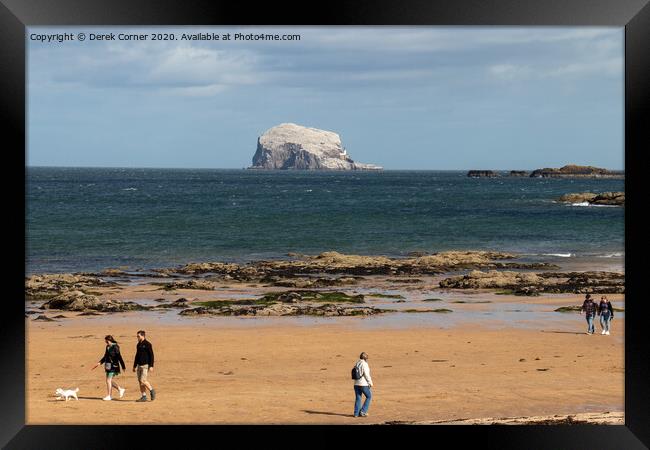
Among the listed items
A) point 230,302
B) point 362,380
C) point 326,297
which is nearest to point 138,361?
point 362,380

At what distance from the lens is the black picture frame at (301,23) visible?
47.5 ft

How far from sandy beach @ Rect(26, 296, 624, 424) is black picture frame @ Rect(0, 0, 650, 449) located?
13.3 ft

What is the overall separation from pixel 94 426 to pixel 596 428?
324 inches

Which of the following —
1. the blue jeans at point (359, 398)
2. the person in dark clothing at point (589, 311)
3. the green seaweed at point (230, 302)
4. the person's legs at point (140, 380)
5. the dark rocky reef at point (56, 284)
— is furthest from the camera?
the dark rocky reef at point (56, 284)

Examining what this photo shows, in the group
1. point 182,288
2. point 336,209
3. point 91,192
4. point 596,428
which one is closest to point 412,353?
point 596,428

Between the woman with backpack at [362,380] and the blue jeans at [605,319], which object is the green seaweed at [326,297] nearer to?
the blue jeans at [605,319]

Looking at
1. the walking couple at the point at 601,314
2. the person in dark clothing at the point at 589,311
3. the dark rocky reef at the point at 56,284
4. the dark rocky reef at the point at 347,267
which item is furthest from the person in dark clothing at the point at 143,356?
the dark rocky reef at the point at 347,267

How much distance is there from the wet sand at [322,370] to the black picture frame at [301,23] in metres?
4.07

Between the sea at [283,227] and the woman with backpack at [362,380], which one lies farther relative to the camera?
A: the sea at [283,227]

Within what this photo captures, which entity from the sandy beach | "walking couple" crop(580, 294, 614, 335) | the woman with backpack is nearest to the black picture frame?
the woman with backpack

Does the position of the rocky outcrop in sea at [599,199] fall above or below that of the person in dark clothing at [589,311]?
above

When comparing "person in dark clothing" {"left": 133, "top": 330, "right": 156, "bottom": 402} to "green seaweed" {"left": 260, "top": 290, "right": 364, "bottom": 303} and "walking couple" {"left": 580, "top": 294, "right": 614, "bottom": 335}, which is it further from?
"green seaweed" {"left": 260, "top": 290, "right": 364, "bottom": 303}

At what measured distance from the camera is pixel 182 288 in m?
44.0
